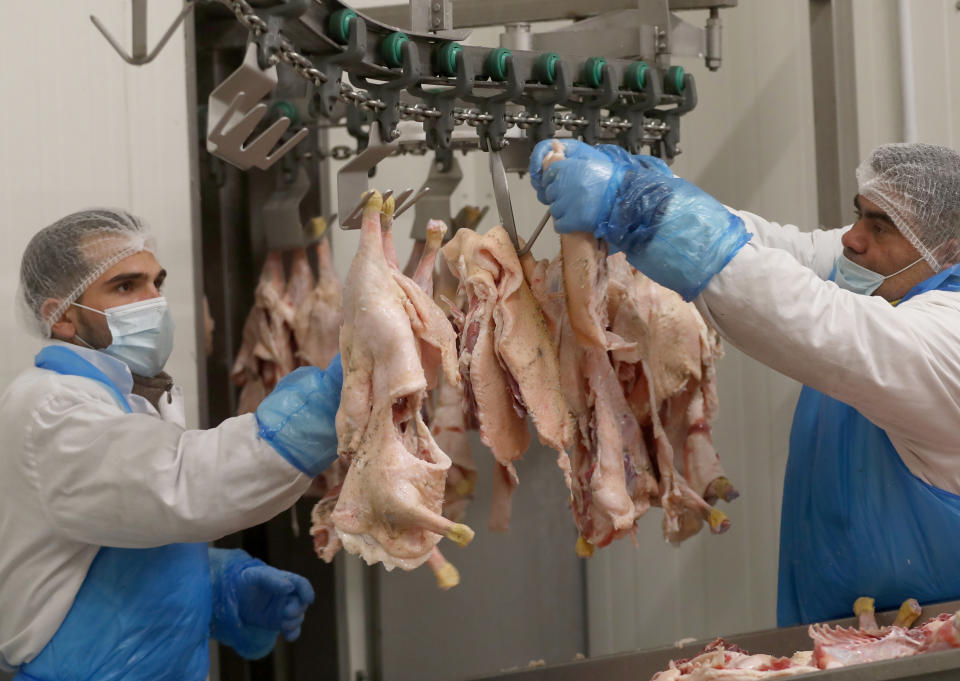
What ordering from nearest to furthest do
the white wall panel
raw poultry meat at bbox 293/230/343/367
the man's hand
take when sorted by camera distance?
the man's hand < the white wall panel < raw poultry meat at bbox 293/230/343/367

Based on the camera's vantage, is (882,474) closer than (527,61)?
No

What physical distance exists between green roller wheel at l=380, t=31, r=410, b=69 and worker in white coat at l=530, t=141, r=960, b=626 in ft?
1.14

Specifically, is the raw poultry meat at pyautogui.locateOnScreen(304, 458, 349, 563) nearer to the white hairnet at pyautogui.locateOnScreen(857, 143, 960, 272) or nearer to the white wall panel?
the white wall panel

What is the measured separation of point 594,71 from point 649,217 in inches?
22.2

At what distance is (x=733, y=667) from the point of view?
7.58 ft

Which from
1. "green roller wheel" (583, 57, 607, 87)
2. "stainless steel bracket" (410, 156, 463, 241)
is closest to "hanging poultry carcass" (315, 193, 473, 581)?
"green roller wheel" (583, 57, 607, 87)

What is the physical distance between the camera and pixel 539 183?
7.64ft

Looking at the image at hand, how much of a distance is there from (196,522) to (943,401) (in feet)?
5.32

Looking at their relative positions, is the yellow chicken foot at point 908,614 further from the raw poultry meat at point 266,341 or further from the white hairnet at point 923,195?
the raw poultry meat at point 266,341

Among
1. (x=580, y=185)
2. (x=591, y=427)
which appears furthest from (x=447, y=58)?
(x=591, y=427)

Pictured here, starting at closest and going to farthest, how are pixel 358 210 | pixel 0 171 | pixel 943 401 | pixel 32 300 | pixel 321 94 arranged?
pixel 321 94, pixel 358 210, pixel 943 401, pixel 32 300, pixel 0 171

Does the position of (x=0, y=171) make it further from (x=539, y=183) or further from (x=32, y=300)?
→ (x=539, y=183)

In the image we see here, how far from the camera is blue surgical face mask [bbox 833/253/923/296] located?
9.29ft

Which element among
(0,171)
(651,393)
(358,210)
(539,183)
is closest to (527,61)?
(539,183)
